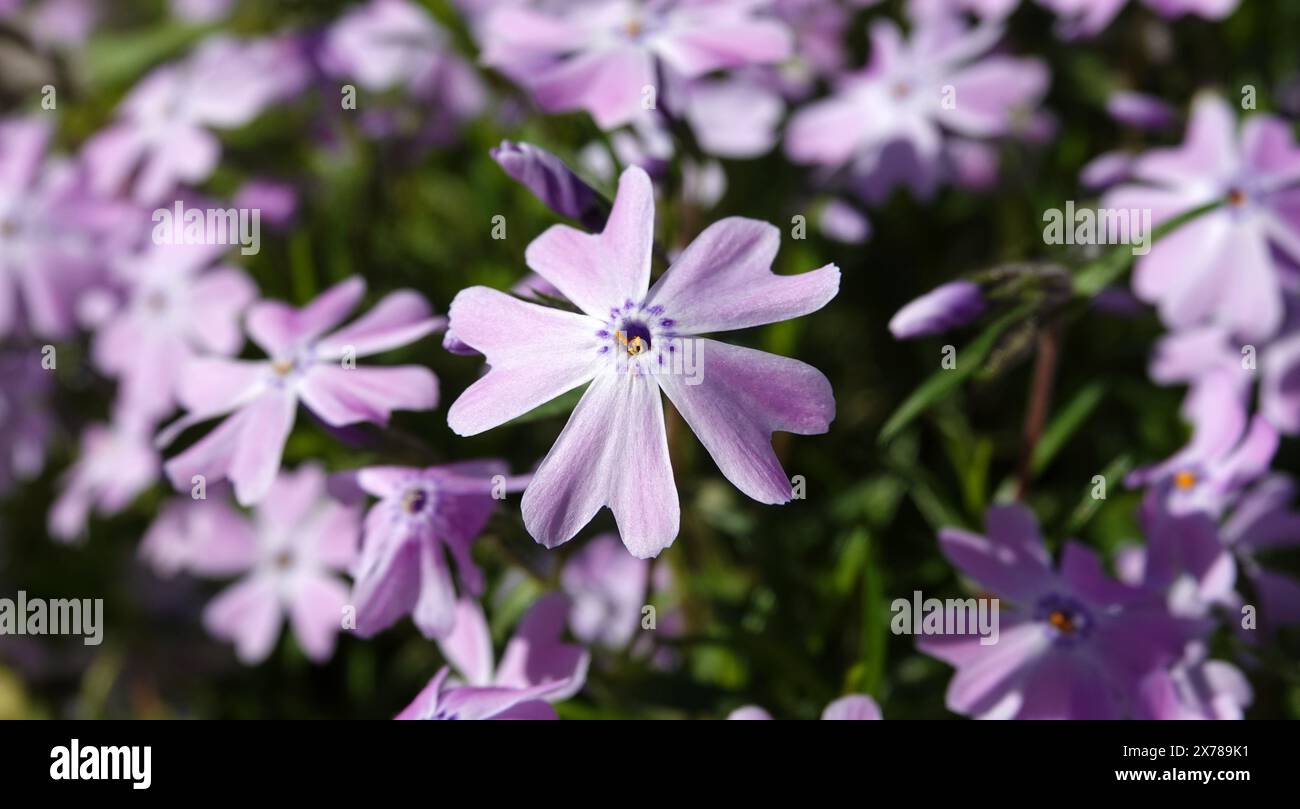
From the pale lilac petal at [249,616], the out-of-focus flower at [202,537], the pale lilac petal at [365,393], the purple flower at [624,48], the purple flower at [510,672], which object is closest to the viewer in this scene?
the purple flower at [510,672]

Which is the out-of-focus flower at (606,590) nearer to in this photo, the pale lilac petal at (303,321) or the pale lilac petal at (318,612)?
the pale lilac petal at (318,612)

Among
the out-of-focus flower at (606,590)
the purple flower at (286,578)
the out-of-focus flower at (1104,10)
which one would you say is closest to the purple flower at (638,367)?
the out-of-focus flower at (606,590)

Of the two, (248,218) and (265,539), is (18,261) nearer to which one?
(248,218)

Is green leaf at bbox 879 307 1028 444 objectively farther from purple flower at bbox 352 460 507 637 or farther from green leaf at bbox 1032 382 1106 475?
purple flower at bbox 352 460 507 637

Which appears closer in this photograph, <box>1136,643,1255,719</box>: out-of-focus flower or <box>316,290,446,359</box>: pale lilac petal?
<box>1136,643,1255,719</box>: out-of-focus flower

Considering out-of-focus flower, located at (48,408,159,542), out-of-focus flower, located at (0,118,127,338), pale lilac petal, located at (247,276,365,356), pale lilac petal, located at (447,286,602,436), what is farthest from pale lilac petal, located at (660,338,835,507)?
out-of-focus flower, located at (0,118,127,338)
